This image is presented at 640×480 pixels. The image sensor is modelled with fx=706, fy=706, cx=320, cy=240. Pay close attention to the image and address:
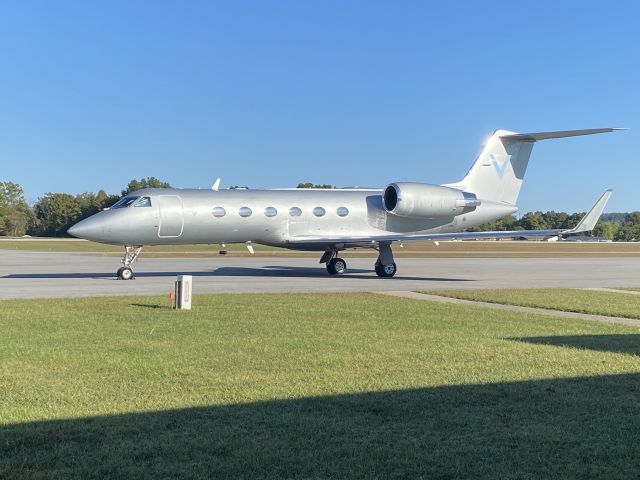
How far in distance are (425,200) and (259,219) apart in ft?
21.7

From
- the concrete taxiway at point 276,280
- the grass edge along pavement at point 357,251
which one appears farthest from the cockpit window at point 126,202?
the grass edge along pavement at point 357,251

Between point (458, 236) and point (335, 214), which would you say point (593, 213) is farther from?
point (335, 214)

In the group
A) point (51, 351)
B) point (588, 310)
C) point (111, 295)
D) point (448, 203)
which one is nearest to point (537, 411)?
point (51, 351)

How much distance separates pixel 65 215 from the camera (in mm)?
125750

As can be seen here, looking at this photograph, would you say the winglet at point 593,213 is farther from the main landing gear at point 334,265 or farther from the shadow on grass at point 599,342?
the shadow on grass at point 599,342

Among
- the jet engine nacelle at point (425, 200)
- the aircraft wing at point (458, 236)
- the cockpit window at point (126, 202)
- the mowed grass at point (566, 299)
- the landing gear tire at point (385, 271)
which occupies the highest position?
the jet engine nacelle at point (425, 200)

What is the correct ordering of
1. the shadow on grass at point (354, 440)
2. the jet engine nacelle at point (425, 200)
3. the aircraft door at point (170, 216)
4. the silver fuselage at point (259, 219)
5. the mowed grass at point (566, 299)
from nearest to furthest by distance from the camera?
the shadow on grass at point (354, 440)
the mowed grass at point (566, 299)
the silver fuselage at point (259, 219)
the aircraft door at point (170, 216)
the jet engine nacelle at point (425, 200)

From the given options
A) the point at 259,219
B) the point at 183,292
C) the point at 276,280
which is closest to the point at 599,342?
the point at 183,292

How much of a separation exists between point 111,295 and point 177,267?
15.0 m

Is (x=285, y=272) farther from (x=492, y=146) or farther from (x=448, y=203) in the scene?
(x=492, y=146)

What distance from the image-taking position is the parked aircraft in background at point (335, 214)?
81.4 ft

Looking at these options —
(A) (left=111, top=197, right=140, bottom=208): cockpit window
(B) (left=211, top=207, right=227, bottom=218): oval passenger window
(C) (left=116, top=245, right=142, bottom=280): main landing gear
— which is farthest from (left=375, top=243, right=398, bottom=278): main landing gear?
(A) (left=111, top=197, right=140, bottom=208): cockpit window

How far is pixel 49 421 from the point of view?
21.0 ft

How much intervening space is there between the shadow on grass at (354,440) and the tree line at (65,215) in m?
104
